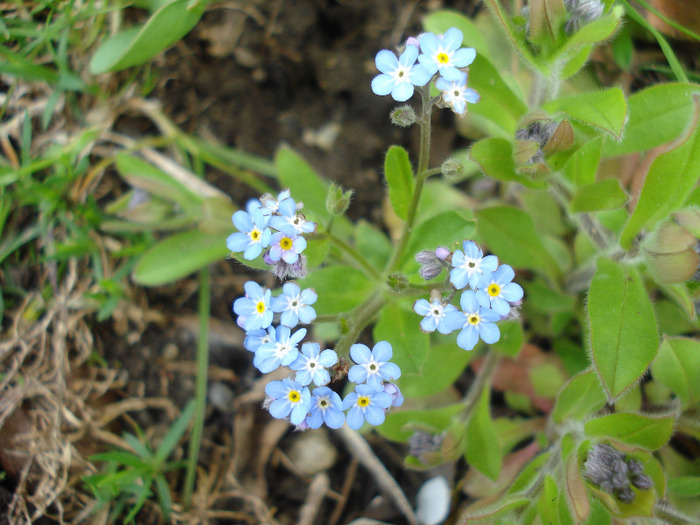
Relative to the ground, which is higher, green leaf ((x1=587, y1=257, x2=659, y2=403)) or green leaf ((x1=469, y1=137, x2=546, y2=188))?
green leaf ((x1=469, y1=137, x2=546, y2=188))

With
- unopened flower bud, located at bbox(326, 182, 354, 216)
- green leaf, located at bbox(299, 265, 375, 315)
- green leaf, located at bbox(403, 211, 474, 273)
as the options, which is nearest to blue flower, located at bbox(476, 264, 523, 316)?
green leaf, located at bbox(403, 211, 474, 273)

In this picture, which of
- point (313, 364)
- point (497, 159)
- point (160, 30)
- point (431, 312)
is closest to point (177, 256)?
point (160, 30)

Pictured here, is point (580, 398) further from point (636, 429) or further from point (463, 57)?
point (463, 57)

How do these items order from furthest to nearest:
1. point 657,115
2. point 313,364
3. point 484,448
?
1. point 484,448
2. point 657,115
3. point 313,364

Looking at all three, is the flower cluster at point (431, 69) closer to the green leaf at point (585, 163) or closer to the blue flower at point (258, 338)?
the green leaf at point (585, 163)

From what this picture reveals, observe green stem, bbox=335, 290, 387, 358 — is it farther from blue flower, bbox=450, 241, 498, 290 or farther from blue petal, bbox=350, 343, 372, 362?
blue flower, bbox=450, 241, 498, 290

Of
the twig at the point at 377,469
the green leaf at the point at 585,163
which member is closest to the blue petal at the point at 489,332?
the green leaf at the point at 585,163

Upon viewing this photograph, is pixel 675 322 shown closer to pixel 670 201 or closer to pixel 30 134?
pixel 670 201
